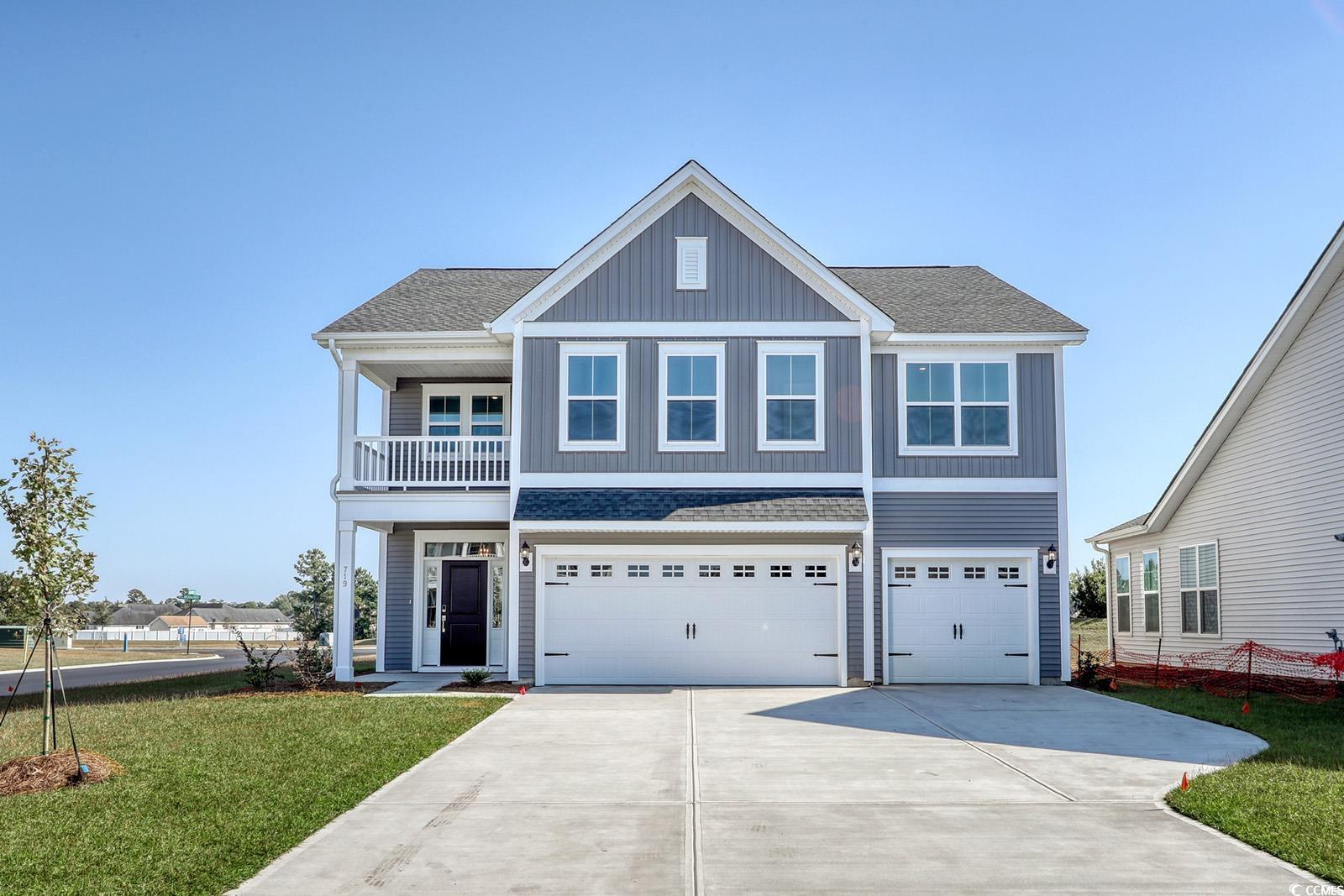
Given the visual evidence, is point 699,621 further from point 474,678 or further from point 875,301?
point 875,301

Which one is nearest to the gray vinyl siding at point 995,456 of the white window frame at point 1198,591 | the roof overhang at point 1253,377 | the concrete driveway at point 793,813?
the roof overhang at point 1253,377

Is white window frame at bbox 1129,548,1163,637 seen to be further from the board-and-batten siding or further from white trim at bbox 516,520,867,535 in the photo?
white trim at bbox 516,520,867,535

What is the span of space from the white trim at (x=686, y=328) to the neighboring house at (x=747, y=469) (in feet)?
0.10

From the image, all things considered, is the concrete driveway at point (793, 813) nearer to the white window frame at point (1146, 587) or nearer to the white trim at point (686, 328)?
the white trim at point (686, 328)

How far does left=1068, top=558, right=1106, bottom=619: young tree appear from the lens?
129 feet

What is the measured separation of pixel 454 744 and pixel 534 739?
3.00ft

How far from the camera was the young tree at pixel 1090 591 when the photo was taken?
39.4 m

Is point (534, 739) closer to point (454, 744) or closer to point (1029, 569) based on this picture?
point (454, 744)

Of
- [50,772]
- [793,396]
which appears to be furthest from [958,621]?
[50,772]

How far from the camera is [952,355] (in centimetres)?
1892

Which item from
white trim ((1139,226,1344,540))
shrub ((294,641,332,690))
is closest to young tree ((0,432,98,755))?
shrub ((294,641,332,690))

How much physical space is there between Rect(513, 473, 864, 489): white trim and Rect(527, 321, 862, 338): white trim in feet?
7.58

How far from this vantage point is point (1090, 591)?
131 ft

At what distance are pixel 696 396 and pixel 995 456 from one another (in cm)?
517
